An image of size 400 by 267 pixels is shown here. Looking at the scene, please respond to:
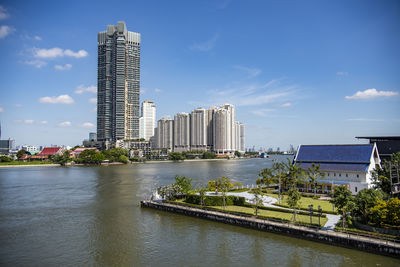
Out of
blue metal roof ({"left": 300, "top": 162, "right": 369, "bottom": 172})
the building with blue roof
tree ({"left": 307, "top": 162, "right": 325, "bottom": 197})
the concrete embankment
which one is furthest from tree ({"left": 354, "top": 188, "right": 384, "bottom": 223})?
blue metal roof ({"left": 300, "top": 162, "right": 369, "bottom": 172})

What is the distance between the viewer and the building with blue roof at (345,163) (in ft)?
168

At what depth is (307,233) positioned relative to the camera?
3216 centimetres

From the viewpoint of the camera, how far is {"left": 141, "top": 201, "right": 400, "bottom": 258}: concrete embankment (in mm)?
27355

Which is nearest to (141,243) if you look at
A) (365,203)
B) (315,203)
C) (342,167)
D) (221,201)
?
(221,201)

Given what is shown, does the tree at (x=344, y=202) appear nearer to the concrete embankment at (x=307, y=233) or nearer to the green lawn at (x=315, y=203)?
the concrete embankment at (x=307, y=233)

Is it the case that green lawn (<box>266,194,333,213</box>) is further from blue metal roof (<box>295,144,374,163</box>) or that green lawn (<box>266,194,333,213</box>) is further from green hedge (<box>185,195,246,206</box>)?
blue metal roof (<box>295,144,374,163</box>)

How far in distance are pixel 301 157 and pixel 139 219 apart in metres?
36.9

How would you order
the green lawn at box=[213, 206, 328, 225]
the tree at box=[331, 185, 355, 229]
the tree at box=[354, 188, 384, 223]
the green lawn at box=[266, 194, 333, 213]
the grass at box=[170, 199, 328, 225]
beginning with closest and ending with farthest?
the tree at box=[331, 185, 355, 229] < the tree at box=[354, 188, 384, 223] < the grass at box=[170, 199, 328, 225] < the green lawn at box=[213, 206, 328, 225] < the green lawn at box=[266, 194, 333, 213]

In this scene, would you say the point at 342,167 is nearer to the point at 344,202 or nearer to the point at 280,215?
the point at 280,215

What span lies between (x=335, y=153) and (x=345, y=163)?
10.7 ft

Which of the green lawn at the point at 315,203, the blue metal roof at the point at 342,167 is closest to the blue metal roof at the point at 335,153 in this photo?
the blue metal roof at the point at 342,167

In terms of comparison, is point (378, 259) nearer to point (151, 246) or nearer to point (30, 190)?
point (151, 246)

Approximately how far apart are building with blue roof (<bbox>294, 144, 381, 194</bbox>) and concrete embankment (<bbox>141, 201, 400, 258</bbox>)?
72.6ft

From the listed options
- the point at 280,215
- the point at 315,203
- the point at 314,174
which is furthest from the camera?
the point at 314,174
